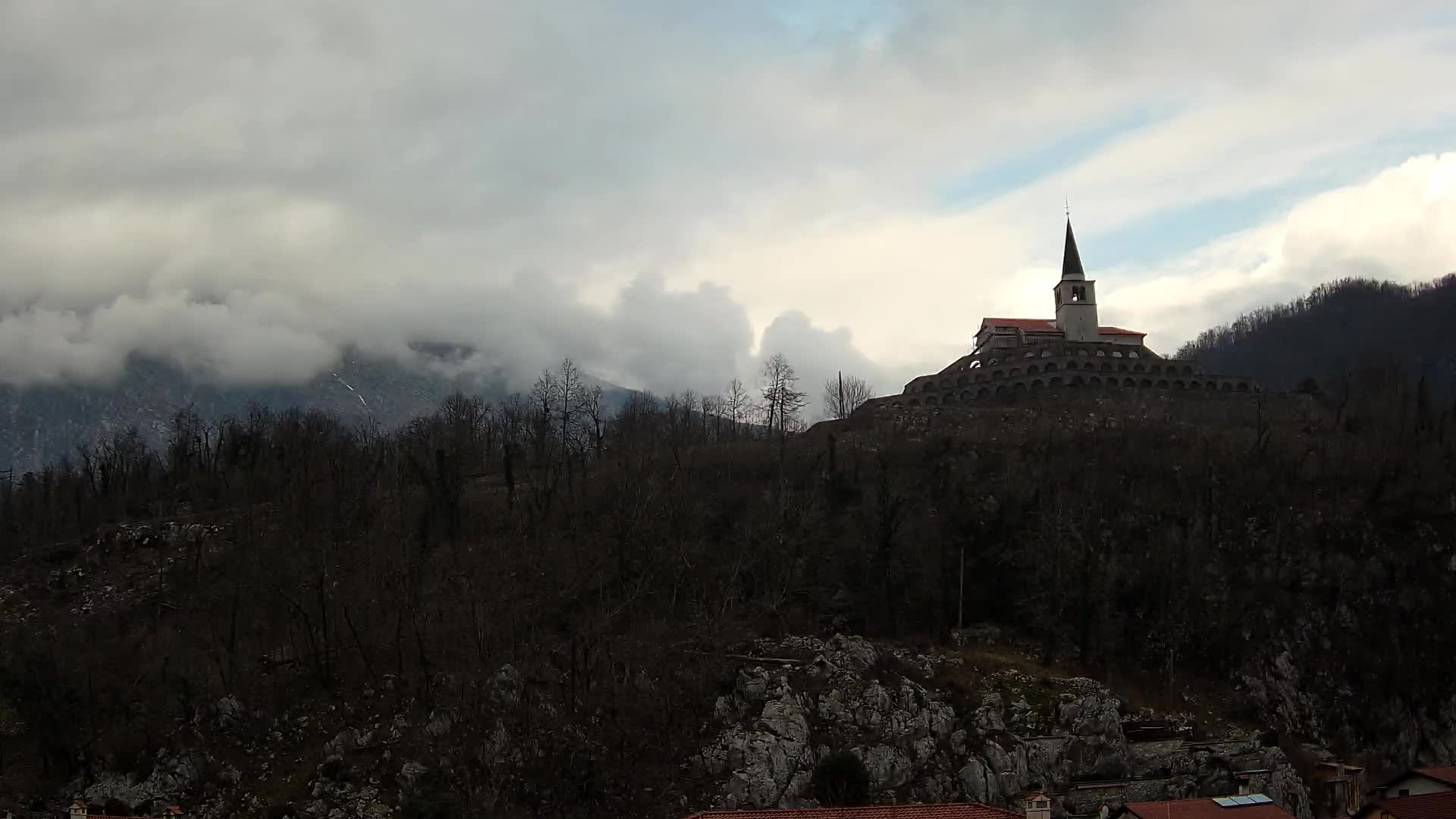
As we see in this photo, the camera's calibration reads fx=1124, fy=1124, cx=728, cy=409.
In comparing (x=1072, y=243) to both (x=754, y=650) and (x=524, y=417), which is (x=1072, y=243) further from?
(x=754, y=650)

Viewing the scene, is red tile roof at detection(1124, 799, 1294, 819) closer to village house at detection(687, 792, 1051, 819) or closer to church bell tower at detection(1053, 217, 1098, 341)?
village house at detection(687, 792, 1051, 819)

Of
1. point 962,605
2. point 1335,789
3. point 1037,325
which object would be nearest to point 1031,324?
point 1037,325

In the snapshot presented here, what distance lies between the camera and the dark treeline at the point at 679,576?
49.5 m

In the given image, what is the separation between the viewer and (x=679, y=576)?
61.0 m

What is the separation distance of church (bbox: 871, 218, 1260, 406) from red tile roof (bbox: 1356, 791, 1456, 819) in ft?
203

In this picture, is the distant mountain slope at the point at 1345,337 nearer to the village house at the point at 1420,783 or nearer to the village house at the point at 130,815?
the village house at the point at 1420,783

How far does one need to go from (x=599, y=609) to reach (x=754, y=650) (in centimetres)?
895

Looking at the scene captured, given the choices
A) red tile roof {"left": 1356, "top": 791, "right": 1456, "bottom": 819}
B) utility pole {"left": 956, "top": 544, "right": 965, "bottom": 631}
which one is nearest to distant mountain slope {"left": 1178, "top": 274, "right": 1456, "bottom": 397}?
utility pole {"left": 956, "top": 544, "right": 965, "bottom": 631}

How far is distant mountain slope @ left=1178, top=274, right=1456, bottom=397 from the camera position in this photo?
139m

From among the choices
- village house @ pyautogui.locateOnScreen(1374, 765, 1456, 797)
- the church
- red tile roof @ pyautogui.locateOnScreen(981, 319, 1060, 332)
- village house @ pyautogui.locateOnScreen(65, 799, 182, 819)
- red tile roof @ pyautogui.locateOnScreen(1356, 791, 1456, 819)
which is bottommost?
village house @ pyautogui.locateOnScreen(1374, 765, 1456, 797)

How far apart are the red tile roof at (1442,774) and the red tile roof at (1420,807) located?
640cm

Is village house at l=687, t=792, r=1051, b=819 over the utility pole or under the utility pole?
under

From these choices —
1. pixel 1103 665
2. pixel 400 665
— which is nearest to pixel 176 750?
pixel 400 665

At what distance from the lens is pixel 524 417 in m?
107
